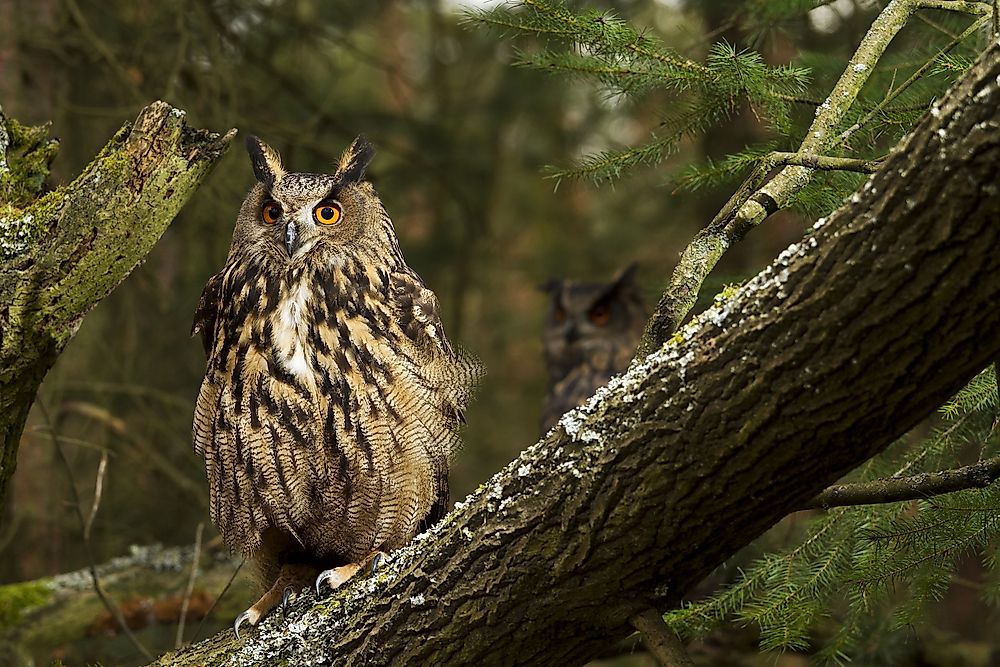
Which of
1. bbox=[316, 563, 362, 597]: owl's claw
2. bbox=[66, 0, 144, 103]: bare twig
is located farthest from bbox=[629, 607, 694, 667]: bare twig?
bbox=[66, 0, 144, 103]: bare twig

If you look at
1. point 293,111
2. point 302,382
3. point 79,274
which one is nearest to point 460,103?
point 293,111

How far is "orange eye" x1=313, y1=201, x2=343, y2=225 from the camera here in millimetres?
3141

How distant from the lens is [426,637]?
220 centimetres

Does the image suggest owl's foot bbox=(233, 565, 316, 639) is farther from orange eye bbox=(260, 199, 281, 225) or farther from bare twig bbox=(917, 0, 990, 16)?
bare twig bbox=(917, 0, 990, 16)

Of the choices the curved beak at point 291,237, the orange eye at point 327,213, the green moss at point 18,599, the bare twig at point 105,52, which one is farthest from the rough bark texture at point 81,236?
the bare twig at point 105,52

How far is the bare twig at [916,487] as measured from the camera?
2.05m

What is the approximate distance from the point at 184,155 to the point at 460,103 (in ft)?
17.6

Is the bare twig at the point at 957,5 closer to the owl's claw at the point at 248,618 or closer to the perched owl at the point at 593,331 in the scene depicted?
the owl's claw at the point at 248,618

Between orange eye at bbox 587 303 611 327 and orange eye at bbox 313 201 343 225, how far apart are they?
9.57 feet

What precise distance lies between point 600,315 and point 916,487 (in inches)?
155

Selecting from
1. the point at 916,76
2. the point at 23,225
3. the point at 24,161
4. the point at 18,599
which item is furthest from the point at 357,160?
the point at 18,599

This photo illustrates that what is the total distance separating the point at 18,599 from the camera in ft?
12.5

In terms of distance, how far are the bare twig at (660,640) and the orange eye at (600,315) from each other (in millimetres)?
3917

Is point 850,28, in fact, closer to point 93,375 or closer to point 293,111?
point 293,111
